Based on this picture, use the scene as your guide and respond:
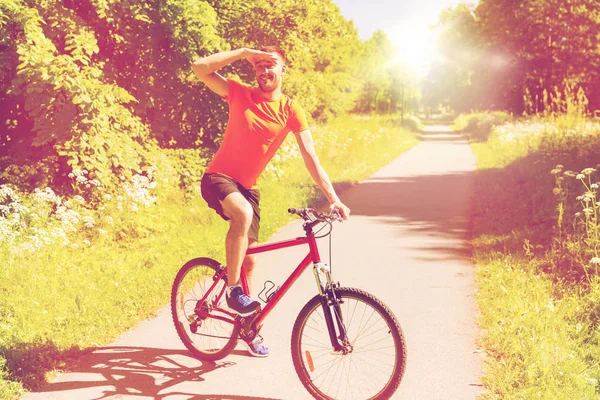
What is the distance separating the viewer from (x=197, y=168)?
35.3ft

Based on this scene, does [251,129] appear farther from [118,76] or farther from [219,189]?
[118,76]

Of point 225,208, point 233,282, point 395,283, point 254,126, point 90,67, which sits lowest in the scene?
point 395,283

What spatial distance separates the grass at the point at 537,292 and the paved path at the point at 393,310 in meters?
0.21

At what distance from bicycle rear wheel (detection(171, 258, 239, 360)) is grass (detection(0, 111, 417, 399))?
0.71 metres

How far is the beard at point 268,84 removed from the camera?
3.88 m

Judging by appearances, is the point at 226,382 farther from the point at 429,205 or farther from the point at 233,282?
the point at 429,205

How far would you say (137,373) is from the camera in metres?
Result: 4.25

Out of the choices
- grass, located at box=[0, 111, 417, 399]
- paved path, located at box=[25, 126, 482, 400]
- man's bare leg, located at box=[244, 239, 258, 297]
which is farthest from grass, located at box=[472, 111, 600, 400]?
grass, located at box=[0, 111, 417, 399]

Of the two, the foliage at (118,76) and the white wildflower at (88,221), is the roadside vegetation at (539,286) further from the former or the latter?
the foliage at (118,76)

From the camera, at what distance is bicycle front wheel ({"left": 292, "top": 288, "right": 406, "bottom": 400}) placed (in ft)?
11.6

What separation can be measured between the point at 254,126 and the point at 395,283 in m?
3.34

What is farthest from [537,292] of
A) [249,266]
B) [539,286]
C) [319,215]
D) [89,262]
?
[89,262]

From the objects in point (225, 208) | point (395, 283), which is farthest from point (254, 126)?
point (395, 283)

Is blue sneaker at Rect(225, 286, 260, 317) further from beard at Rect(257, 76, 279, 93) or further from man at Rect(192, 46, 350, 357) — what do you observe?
beard at Rect(257, 76, 279, 93)
